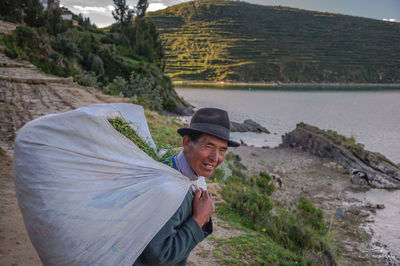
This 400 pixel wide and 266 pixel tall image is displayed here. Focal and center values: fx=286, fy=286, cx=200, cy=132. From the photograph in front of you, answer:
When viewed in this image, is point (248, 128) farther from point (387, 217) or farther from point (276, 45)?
point (276, 45)

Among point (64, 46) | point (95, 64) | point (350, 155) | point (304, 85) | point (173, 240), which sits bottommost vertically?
point (350, 155)

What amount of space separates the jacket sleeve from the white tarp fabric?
56mm

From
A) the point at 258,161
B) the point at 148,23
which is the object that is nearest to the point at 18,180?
the point at 258,161

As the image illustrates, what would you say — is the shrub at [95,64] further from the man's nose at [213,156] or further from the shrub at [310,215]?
the man's nose at [213,156]

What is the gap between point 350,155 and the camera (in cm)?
1966

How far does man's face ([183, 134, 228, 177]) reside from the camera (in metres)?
1.77

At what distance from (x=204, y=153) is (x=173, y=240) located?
1.86ft

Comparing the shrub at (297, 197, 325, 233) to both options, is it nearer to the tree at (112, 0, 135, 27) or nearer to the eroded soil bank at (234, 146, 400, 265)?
→ the eroded soil bank at (234, 146, 400, 265)

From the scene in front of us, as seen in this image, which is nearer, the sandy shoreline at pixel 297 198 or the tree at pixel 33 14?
the sandy shoreline at pixel 297 198

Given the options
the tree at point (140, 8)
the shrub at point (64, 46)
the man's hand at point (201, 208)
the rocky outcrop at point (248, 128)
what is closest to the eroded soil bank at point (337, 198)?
the man's hand at point (201, 208)

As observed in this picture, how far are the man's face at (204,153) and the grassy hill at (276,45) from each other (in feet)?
323

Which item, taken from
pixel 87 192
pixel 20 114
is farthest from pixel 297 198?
pixel 87 192

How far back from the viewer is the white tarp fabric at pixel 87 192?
1.23 meters

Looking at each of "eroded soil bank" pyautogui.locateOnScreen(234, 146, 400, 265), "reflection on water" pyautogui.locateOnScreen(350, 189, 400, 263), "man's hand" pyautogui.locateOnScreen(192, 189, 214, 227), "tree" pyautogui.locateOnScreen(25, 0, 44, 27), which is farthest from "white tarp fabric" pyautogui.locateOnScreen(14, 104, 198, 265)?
"tree" pyautogui.locateOnScreen(25, 0, 44, 27)
